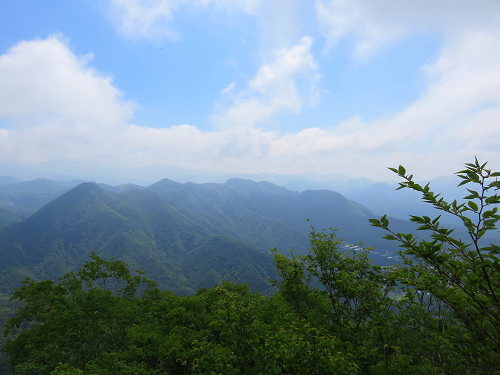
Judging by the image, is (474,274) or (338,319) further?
(338,319)

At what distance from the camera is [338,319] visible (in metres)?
9.44

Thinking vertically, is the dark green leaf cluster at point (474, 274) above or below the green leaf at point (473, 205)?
below

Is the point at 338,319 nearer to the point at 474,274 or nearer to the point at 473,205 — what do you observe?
the point at 474,274

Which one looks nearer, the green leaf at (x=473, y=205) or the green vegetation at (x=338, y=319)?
the green leaf at (x=473, y=205)

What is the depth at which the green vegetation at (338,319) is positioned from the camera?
3.28 metres

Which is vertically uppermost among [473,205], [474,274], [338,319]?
[473,205]

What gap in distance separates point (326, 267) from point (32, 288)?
123 feet

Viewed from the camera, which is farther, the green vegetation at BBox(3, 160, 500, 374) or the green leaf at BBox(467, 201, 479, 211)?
the green vegetation at BBox(3, 160, 500, 374)

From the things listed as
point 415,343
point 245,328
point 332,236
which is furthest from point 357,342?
point 245,328

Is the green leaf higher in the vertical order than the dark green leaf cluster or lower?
higher

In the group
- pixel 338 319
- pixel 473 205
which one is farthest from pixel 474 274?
pixel 338 319

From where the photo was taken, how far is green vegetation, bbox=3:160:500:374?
3279mm

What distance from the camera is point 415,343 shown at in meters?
7.88

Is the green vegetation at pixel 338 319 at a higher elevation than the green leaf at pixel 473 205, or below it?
below
